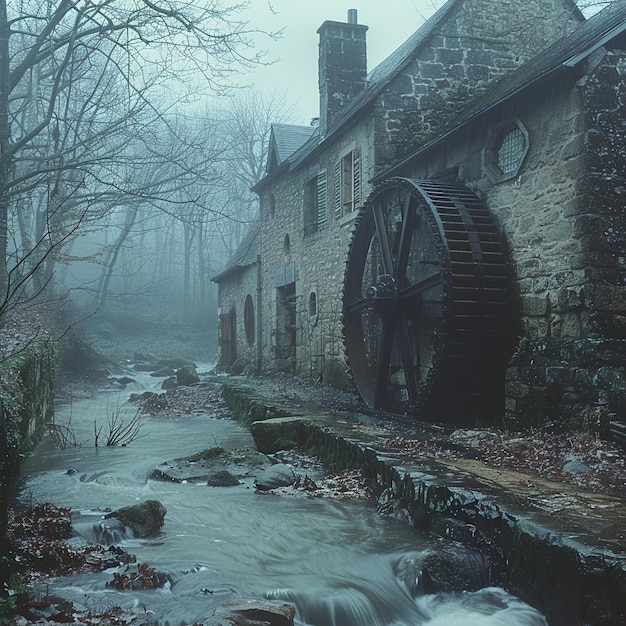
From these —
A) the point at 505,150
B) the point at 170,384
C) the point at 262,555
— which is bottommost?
the point at 262,555

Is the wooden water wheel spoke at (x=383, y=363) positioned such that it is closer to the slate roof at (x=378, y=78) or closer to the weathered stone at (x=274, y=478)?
the weathered stone at (x=274, y=478)

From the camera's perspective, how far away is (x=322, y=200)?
13.8 meters

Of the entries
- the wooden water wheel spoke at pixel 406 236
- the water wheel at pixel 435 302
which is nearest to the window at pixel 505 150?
the water wheel at pixel 435 302

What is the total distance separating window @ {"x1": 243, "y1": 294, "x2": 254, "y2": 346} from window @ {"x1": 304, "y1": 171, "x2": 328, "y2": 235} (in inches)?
216

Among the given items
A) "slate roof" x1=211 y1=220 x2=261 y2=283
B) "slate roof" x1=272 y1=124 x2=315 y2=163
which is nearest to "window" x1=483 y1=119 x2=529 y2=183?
"slate roof" x1=272 y1=124 x2=315 y2=163

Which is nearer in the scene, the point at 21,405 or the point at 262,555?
the point at 262,555

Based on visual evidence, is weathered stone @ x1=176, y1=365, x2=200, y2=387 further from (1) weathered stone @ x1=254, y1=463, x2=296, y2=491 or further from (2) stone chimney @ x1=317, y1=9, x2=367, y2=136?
(1) weathered stone @ x1=254, y1=463, x2=296, y2=491

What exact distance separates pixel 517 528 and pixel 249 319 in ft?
54.4

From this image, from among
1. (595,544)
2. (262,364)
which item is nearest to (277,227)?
(262,364)

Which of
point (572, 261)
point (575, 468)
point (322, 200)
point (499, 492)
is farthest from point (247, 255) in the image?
point (499, 492)

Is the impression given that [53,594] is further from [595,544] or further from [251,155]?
[251,155]

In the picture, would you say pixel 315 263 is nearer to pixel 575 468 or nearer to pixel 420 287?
pixel 420 287

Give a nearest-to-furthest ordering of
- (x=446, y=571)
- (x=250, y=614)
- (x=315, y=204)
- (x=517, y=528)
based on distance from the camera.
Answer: (x=250, y=614)
(x=517, y=528)
(x=446, y=571)
(x=315, y=204)

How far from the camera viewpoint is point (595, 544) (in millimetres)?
3199
